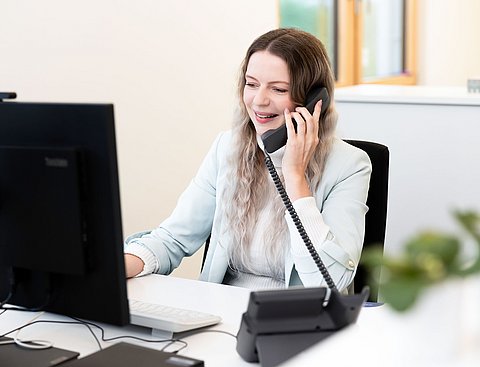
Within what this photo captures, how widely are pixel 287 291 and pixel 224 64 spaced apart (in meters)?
2.38

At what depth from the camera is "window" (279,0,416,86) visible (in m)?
5.16

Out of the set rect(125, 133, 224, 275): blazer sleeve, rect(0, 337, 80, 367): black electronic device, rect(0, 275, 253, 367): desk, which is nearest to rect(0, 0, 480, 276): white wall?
rect(125, 133, 224, 275): blazer sleeve

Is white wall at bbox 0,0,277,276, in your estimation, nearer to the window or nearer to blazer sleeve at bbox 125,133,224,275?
blazer sleeve at bbox 125,133,224,275

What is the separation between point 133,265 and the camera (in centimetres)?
188

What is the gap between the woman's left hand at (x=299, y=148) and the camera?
1911mm

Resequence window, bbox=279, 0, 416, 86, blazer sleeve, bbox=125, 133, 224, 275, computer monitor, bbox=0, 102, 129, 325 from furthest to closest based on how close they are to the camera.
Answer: window, bbox=279, 0, 416, 86, blazer sleeve, bbox=125, 133, 224, 275, computer monitor, bbox=0, 102, 129, 325

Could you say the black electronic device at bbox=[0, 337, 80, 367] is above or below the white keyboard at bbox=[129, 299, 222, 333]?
below

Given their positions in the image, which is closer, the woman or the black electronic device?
the black electronic device

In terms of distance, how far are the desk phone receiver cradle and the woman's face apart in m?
0.72

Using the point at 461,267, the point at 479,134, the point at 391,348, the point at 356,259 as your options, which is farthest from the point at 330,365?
the point at 479,134

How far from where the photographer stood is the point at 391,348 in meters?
0.80

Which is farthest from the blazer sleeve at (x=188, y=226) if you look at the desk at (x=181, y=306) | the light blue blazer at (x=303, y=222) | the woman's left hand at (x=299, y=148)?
the woman's left hand at (x=299, y=148)

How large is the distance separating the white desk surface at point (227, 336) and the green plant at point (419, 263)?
85 millimetres

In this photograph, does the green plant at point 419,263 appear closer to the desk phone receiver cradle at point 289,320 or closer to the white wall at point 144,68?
the desk phone receiver cradle at point 289,320
